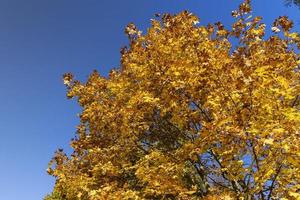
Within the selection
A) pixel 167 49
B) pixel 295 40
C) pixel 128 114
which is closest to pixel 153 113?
pixel 128 114

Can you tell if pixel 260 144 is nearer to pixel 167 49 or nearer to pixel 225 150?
pixel 225 150

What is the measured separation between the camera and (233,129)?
30.7 feet

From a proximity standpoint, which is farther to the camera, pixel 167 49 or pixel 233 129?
pixel 167 49

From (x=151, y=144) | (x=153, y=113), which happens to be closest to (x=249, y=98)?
(x=153, y=113)

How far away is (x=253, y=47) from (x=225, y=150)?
5.91 m

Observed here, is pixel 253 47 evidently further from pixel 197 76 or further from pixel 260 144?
pixel 260 144

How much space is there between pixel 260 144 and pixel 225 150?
1093 millimetres

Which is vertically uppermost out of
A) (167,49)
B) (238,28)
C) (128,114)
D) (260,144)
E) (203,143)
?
(238,28)

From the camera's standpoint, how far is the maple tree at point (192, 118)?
9.57m

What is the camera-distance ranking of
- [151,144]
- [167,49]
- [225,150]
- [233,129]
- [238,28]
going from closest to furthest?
[233,129]
[225,150]
[167,49]
[238,28]
[151,144]

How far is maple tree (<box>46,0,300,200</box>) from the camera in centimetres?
957

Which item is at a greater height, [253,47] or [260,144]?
[253,47]

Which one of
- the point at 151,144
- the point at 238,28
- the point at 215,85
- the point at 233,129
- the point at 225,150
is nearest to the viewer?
the point at 233,129

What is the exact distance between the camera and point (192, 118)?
13.4m
